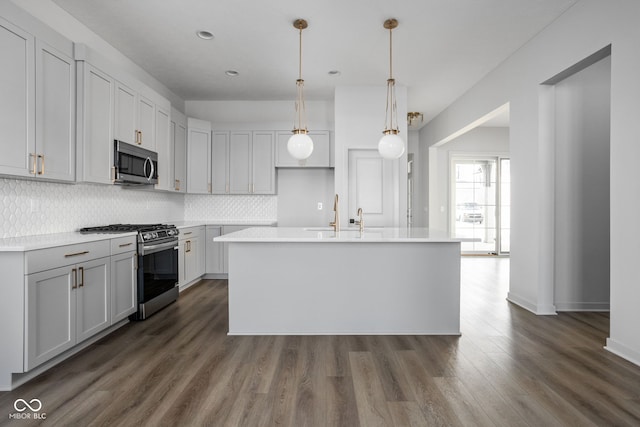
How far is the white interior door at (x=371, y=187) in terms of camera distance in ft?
17.0

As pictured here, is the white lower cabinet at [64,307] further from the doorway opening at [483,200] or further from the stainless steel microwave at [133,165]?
the doorway opening at [483,200]

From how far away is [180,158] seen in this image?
5.25 meters

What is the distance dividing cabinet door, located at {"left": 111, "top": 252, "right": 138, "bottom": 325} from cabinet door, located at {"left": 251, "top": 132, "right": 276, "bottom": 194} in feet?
8.37

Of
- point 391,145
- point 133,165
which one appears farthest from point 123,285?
point 391,145

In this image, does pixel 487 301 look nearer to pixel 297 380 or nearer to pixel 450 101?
pixel 297 380

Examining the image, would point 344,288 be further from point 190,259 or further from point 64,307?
point 190,259

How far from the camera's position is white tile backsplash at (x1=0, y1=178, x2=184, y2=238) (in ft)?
9.01

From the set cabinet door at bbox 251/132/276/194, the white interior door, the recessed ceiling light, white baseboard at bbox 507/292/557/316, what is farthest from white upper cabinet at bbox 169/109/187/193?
white baseboard at bbox 507/292/557/316

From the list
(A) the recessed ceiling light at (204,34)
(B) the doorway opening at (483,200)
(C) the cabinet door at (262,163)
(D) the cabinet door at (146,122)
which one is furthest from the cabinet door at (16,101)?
(B) the doorway opening at (483,200)

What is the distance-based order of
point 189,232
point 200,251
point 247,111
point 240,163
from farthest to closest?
point 247,111 < point 240,163 < point 200,251 < point 189,232

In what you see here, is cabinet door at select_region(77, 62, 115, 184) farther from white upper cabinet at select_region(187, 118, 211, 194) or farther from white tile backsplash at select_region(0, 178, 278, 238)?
white upper cabinet at select_region(187, 118, 211, 194)

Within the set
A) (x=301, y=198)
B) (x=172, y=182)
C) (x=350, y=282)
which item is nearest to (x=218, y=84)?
(x=172, y=182)

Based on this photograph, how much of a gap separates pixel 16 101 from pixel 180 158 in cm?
281

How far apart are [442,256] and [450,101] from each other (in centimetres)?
386
